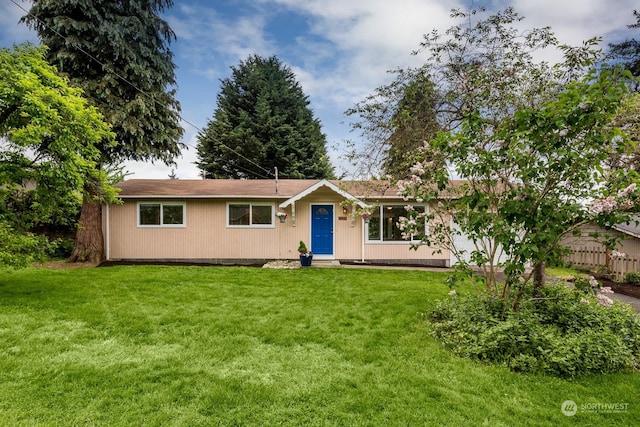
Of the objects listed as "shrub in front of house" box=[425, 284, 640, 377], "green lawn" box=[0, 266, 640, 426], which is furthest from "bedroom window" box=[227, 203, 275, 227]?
"shrub in front of house" box=[425, 284, 640, 377]

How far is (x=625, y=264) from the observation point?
8805 mm

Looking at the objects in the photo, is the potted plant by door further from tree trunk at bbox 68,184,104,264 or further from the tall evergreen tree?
tree trunk at bbox 68,184,104,264

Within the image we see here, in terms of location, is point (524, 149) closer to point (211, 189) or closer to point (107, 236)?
point (211, 189)

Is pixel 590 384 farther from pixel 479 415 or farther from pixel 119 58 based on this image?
pixel 119 58

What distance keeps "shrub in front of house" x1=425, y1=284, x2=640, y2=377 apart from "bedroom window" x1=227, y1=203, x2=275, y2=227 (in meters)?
7.52

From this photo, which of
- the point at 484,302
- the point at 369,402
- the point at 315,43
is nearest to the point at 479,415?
the point at 369,402

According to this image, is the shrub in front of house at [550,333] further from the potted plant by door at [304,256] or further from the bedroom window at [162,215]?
the bedroom window at [162,215]

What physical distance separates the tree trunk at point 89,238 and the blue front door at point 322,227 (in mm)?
7165

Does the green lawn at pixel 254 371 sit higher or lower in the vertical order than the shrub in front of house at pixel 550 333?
lower

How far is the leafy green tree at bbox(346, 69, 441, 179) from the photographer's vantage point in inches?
234

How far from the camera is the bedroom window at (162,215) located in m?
11.0

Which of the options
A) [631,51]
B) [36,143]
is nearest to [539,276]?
[36,143]

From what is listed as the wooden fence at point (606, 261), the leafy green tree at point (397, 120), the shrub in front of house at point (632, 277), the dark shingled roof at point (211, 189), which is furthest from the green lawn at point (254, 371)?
the shrub in front of house at point (632, 277)

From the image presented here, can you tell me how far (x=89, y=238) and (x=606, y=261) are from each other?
1617 centimetres
